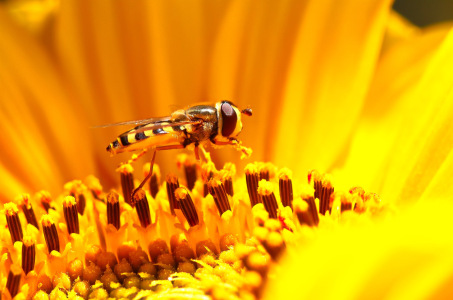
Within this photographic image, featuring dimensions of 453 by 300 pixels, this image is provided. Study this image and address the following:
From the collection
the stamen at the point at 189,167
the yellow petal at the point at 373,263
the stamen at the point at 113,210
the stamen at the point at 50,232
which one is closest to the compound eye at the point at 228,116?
the stamen at the point at 189,167

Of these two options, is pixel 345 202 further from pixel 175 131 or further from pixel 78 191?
pixel 78 191

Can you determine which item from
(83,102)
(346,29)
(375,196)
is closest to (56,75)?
(83,102)

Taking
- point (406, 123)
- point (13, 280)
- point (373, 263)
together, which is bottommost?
point (13, 280)

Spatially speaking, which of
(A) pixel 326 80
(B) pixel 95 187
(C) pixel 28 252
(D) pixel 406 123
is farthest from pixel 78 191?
(D) pixel 406 123

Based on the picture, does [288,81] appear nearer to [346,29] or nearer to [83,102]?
[346,29]

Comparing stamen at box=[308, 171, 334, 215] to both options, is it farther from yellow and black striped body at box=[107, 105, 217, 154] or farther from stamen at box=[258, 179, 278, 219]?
yellow and black striped body at box=[107, 105, 217, 154]

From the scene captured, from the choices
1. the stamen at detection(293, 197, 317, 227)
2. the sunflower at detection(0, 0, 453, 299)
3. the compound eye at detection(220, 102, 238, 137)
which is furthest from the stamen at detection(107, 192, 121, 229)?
the stamen at detection(293, 197, 317, 227)
